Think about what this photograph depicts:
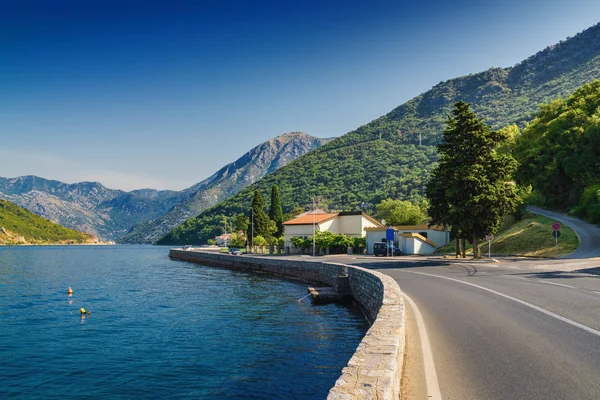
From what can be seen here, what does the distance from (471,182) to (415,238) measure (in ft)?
84.3

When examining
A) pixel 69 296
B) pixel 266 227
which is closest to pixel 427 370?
pixel 69 296

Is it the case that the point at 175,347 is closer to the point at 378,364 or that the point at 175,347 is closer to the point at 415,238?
the point at 378,364

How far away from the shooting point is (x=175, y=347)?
17.0 metres

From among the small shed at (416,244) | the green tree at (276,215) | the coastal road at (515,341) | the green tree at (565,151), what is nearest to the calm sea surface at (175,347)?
the coastal road at (515,341)

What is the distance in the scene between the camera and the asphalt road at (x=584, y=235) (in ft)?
121

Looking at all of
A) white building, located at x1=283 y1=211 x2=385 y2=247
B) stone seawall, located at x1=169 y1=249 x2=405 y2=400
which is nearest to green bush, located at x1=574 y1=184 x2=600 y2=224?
white building, located at x1=283 y1=211 x2=385 y2=247

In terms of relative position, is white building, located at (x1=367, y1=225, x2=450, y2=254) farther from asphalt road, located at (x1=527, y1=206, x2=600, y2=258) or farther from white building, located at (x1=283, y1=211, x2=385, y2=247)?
asphalt road, located at (x1=527, y1=206, x2=600, y2=258)

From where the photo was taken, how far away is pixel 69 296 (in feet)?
108

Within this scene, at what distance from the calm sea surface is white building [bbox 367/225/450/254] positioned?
34290 millimetres

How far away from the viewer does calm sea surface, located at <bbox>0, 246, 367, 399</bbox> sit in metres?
12.6

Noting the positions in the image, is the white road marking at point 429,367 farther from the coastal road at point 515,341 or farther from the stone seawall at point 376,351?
the stone seawall at point 376,351

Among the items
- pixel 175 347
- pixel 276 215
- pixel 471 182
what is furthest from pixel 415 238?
pixel 276 215

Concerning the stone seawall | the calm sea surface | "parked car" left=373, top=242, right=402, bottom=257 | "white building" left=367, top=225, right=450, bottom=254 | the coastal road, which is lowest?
the calm sea surface

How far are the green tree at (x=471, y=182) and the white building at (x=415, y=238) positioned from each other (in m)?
21.1
